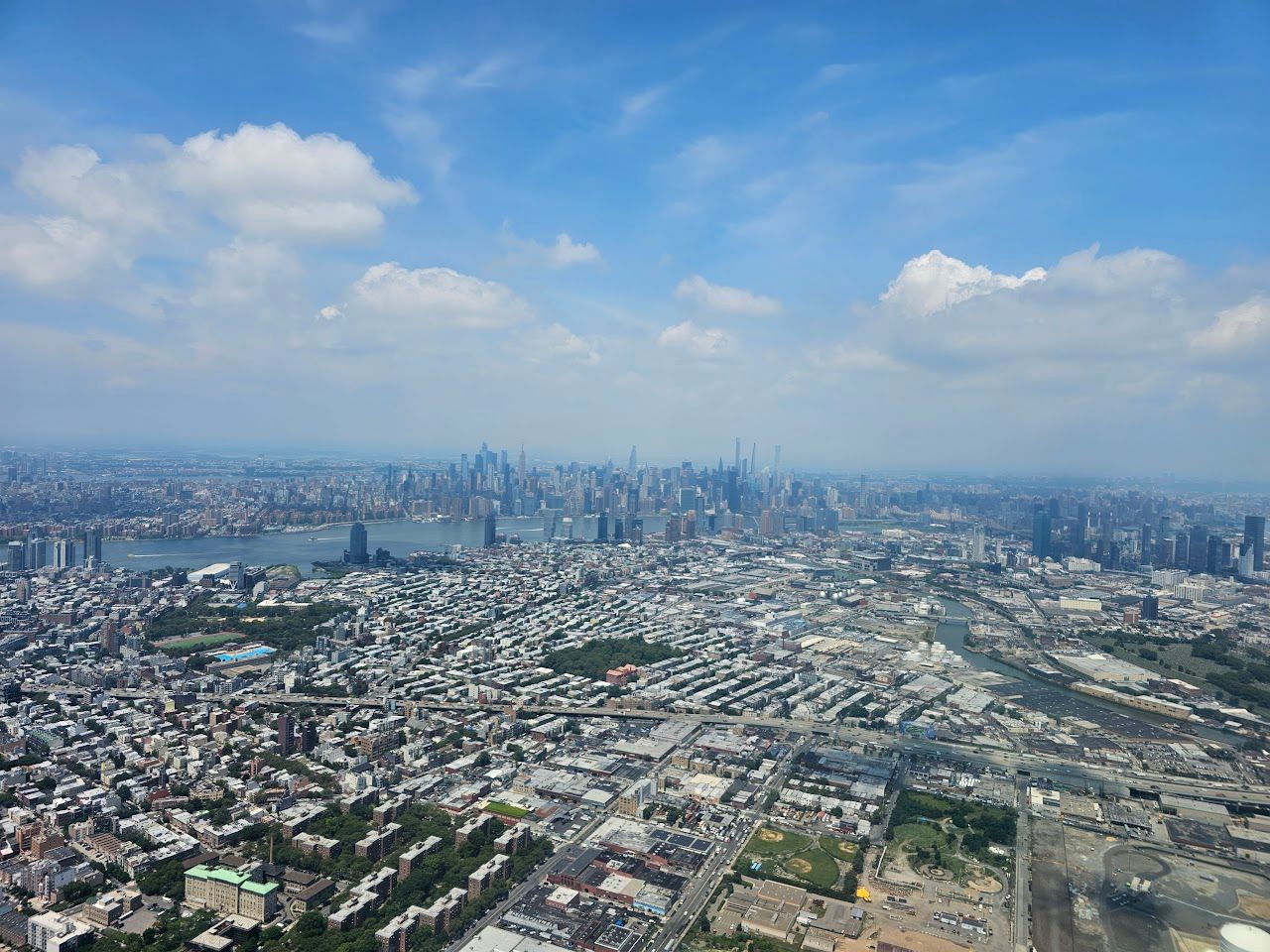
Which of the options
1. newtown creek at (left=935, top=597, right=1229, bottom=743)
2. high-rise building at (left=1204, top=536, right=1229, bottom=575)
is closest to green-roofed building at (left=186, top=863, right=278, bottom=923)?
newtown creek at (left=935, top=597, right=1229, bottom=743)

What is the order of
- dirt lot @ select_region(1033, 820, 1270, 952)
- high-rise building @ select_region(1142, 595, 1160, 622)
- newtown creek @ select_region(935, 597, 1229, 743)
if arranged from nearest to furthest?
dirt lot @ select_region(1033, 820, 1270, 952) → newtown creek @ select_region(935, 597, 1229, 743) → high-rise building @ select_region(1142, 595, 1160, 622)

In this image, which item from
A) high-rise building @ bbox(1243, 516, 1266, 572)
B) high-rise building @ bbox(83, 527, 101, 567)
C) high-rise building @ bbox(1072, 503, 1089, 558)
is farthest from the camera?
high-rise building @ bbox(1072, 503, 1089, 558)

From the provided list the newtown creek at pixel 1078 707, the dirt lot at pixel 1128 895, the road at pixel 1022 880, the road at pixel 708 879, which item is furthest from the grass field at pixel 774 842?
the newtown creek at pixel 1078 707

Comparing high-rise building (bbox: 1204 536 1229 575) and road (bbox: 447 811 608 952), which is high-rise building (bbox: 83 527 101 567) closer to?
road (bbox: 447 811 608 952)

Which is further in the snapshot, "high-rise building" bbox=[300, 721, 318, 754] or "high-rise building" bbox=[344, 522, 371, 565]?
"high-rise building" bbox=[344, 522, 371, 565]

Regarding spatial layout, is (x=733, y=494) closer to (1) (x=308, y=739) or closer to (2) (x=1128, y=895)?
(1) (x=308, y=739)

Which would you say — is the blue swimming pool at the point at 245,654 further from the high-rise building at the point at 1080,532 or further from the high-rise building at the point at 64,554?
the high-rise building at the point at 1080,532

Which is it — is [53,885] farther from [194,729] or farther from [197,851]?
[194,729]
